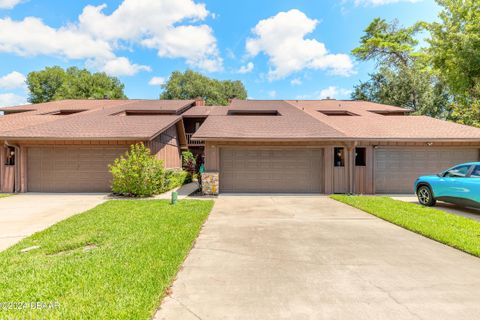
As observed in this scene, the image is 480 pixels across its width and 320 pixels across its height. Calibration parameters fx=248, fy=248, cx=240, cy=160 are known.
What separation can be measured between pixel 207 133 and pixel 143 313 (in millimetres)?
8731

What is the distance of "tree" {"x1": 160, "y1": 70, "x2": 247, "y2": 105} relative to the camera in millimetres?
40438

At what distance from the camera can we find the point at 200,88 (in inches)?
1588

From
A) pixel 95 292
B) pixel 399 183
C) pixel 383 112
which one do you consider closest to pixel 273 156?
pixel 399 183

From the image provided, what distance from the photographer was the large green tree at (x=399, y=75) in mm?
24031

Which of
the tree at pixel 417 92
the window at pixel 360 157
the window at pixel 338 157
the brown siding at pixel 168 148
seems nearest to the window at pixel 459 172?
the window at pixel 360 157

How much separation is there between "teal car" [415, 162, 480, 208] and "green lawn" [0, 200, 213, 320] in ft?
25.5

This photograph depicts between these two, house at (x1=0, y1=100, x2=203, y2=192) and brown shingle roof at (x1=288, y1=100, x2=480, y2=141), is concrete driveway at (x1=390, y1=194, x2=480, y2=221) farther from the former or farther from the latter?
house at (x1=0, y1=100, x2=203, y2=192)

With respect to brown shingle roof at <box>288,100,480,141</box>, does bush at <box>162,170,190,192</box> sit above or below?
below

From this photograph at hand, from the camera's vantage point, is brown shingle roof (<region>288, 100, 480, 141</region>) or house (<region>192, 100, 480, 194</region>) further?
house (<region>192, 100, 480, 194</region>)

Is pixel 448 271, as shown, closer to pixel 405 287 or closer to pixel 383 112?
pixel 405 287

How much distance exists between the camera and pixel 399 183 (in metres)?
11.7

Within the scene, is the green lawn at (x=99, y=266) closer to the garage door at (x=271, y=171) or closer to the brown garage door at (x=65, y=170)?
the garage door at (x=271, y=171)

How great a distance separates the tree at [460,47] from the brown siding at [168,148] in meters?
18.9

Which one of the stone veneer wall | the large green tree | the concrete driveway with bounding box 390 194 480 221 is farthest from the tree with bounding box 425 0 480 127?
the stone veneer wall
